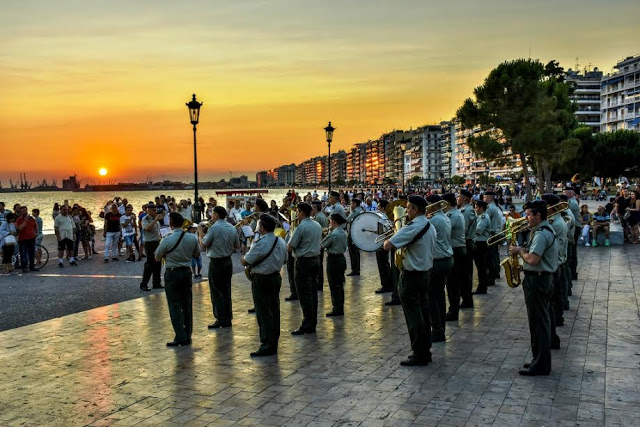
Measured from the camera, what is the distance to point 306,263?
9859 mm

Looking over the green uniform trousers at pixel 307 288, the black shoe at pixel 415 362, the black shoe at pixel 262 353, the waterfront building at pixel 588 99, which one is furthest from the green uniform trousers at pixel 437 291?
the waterfront building at pixel 588 99

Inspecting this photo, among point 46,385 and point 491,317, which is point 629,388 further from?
point 46,385

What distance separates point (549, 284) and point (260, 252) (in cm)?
373

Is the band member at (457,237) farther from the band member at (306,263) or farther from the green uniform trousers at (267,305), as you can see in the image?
the green uniform trousers at (267,305)

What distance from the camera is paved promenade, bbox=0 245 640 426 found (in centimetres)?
622

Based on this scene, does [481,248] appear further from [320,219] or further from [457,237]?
[320,219]

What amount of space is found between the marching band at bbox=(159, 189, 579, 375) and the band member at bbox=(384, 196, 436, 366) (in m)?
0.01

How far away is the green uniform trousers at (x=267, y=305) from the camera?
862cm

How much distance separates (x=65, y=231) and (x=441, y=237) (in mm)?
13843

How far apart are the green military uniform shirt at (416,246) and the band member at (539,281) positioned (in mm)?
1041

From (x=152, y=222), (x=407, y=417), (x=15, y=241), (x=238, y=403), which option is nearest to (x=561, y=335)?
(x=407, y=417)

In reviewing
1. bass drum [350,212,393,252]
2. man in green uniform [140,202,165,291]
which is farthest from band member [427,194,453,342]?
man in green uniform [140,202,165,291]

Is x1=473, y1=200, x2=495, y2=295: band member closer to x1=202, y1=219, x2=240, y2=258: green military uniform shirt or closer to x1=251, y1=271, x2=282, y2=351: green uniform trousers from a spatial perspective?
x1=202, y1=219, x2=240, y2=258: green military uniform shirt

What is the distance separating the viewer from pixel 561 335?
9.18m
